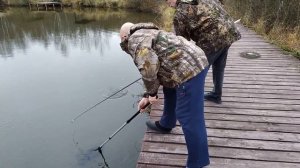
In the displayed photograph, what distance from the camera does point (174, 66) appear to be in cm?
219

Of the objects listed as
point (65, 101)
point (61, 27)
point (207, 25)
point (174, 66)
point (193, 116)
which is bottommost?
point (65, 101)

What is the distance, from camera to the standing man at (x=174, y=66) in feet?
7.07

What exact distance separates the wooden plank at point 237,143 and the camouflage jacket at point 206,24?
2.89ft

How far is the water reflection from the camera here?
1141cm

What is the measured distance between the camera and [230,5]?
37.8 ft

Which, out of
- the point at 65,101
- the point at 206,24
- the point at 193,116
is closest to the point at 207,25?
the point at 206,24

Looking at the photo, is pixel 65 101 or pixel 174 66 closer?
pixel 174 66

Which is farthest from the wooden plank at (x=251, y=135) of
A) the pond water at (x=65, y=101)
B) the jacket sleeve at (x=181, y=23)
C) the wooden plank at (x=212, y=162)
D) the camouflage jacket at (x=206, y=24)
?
the pond water at (x=65, y=101)

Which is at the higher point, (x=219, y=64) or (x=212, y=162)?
(x=219, y=64)

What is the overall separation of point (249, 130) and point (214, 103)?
67 centimetres

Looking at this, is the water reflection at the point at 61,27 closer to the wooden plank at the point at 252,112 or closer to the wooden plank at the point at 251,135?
the wooden plank at the point at 252,112

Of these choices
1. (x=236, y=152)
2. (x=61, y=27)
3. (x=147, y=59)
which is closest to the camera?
(x=147, y=59)

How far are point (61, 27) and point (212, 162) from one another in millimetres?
13259

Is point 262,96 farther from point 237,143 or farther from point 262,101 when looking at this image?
point 237,143
